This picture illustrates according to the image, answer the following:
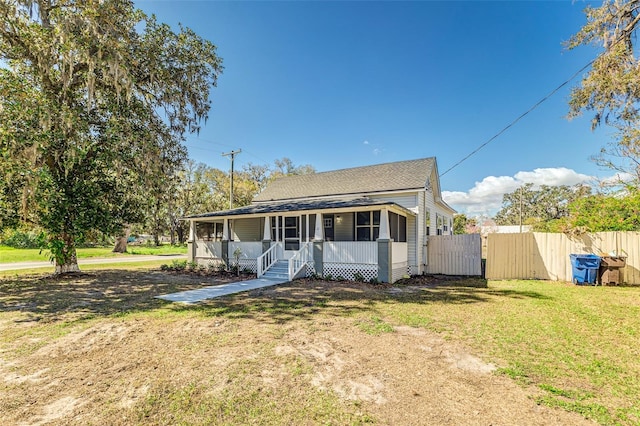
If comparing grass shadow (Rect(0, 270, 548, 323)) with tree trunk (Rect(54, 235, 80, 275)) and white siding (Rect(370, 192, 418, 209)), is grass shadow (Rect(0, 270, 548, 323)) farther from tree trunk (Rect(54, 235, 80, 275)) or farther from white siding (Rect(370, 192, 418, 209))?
white siding (Rect(370, 192, 418, 209))

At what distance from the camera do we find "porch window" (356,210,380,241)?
13253 mm

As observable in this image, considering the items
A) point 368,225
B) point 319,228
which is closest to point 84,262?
point 319,228

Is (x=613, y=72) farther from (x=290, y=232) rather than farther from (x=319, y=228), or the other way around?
(x=290, y=232)

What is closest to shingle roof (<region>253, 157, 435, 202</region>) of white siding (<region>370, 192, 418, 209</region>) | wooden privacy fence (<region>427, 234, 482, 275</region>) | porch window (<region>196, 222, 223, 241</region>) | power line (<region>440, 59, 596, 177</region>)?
white siding (<region>370, 192, 418, 209</region>)

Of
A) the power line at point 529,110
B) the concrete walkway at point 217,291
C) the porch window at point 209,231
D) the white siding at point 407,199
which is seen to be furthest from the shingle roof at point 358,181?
the concrete walkway at point 217,291

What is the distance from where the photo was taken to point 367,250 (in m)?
11.7

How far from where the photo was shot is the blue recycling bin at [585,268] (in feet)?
33.7

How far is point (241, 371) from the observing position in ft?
13.0

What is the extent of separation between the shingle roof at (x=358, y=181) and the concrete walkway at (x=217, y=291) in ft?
22.1

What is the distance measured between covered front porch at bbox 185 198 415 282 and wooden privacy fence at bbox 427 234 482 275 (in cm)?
182

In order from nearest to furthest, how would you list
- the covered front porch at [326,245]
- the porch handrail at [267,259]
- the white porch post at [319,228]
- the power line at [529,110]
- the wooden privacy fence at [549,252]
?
1. the power line at [529,110]
2. the wooden privacy fence at [549,252]
3. the covered front porch at [326,245]
4. the white porch post at [319,228]
5. the porch handrail at [267,259]

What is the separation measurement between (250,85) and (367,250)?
12.1 m

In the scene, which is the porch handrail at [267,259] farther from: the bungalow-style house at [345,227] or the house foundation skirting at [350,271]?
the house foundation skirting at [350,271]

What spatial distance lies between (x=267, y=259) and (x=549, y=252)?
1167 centimetres
